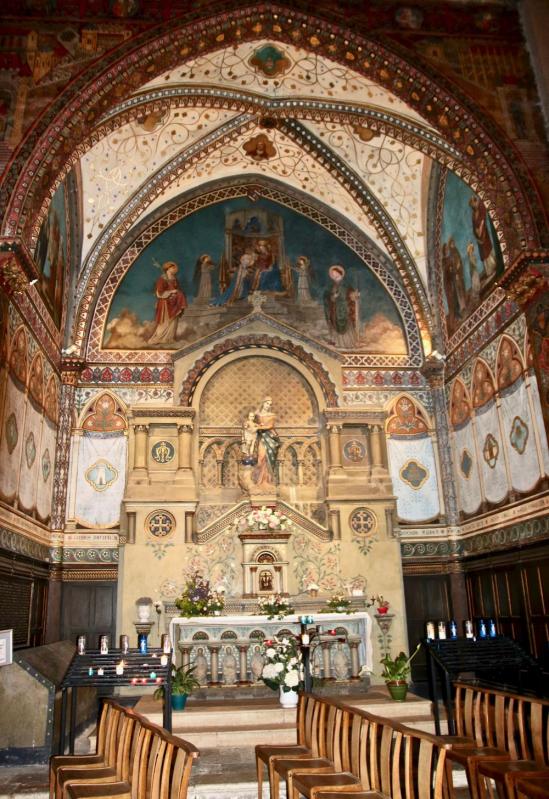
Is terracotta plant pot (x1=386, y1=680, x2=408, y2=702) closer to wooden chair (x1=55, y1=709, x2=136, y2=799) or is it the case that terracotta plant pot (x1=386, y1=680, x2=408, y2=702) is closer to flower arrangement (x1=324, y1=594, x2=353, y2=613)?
flower arrangement (x1=324, y1=594, x2=353, y2=613)

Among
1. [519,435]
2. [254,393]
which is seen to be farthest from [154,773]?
[254,393]

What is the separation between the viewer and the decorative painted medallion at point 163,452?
1596cm

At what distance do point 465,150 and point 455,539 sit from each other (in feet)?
27.7

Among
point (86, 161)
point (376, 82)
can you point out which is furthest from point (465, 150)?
point (86, 161)

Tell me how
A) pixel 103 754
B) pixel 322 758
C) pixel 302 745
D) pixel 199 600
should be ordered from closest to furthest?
pixel 322 758, pixel 103 754, pixel 302 745, pixel 199 600

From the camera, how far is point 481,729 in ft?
23.6

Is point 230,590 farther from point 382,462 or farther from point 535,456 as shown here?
point 535,456

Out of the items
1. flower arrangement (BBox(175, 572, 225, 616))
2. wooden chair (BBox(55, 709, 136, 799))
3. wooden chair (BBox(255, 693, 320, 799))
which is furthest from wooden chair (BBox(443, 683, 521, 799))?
flower arrangement (BBox(175, 572, 225, 616))

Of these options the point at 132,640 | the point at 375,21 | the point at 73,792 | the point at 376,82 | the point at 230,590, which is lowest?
the point at 73,792

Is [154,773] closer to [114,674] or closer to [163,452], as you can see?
[114,674]

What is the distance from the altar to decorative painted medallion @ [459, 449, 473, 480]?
4.29 meters

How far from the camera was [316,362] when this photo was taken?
1683 centimetres

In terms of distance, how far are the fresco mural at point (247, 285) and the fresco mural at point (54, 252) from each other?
5.44ft

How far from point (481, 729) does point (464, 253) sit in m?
11.2
